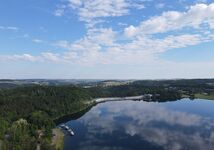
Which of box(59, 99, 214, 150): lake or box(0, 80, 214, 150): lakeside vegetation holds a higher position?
box(0, 80, 214, 150): lakeside vegetation

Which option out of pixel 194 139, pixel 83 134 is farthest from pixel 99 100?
pixel 194 139

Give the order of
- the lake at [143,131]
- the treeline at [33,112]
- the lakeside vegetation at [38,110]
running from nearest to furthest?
the treeline at [33,112]
the lakeside vegetation at [38,110]
the lake at [143,131]

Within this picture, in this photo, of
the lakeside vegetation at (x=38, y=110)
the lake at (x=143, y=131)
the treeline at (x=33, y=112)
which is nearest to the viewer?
the treeline at (x=33, y=112)

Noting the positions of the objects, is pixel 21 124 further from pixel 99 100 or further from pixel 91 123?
pixel 99 100

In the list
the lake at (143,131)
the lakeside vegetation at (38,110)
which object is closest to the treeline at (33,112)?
the lakeside vegetation at (38,110)

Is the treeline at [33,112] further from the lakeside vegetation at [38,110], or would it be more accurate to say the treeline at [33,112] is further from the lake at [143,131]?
the lake at [143,131]

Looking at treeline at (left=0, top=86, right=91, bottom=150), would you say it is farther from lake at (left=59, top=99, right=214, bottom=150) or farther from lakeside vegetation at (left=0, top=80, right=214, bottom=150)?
lake at (left=59, top=99, right=214, bottom=150)

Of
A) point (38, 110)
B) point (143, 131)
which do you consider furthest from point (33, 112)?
point (143, 131)

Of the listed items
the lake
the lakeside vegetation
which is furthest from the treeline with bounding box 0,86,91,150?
the lake
